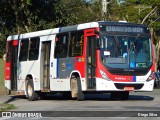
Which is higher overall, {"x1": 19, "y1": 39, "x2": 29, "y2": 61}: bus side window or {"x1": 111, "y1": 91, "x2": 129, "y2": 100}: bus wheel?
{"x1": 19, "y1": 39, "x2": 29, "y2": 61}: bus side window

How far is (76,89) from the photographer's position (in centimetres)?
2305

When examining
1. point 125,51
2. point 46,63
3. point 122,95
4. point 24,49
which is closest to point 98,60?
point 125,51

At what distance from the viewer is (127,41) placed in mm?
22438

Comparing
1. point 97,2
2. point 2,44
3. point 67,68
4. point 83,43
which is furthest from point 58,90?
point 97,2

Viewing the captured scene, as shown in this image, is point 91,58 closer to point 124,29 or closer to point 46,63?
point 124,29

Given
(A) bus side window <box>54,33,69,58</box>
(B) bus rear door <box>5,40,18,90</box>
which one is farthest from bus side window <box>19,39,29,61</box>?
(A) bus side window <box>54,33,69,58</box>


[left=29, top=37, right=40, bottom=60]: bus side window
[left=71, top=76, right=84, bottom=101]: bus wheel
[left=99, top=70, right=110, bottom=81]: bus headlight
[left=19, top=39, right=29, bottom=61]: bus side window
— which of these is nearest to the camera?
[left=99, top=70, right=110, bottom=81]: bus headlight

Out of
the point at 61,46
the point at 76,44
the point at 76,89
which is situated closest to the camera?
the point at 76,89

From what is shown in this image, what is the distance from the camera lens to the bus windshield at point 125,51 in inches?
865

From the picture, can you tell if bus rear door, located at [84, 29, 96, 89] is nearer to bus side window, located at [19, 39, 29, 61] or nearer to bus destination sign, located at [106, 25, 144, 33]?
bus destination sign, located at [106, 25, 144, 33]

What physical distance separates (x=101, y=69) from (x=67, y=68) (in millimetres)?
2231

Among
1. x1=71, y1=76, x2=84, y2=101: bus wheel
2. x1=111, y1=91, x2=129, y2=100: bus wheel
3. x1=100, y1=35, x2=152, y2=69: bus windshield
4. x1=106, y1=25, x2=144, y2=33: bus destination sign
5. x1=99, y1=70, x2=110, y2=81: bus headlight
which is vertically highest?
x1=106, y1=25, x2=144, y2=33: bus destination sign

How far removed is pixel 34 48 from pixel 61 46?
7.46 feet

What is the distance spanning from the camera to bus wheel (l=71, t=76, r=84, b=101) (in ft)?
74.4
